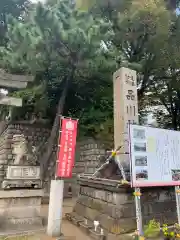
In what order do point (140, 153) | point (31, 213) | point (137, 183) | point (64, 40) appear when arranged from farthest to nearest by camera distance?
1. point (64, 40)
2. point (31, 213)
3. point (140, 153)
4. point (137, 183)

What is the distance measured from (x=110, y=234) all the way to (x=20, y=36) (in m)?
6.31

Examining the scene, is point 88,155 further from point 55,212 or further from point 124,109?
point 55,212

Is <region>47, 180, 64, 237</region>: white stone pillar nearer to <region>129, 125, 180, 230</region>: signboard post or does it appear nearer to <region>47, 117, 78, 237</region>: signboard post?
<region>47, 117, 78, 237</region>: signboard post

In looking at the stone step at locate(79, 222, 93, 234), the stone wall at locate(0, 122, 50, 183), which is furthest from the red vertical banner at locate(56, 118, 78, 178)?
the stone wall at locate(0, 122, 50, 183)

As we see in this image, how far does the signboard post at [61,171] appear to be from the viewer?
397 centimetres

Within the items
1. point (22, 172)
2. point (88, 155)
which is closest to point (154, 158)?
point (22, 172)

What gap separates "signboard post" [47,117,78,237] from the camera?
3.97m

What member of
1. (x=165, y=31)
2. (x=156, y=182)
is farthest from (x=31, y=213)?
(x=165, y=31)

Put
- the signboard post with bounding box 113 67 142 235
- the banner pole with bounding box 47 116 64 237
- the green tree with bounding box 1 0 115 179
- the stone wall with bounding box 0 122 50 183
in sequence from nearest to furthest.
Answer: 1. the banner pole with bounding box 47 116 64 237
2. the signboard post with bounding box 113 67 142 235
3. the green tree with bounding box 1 0 115 179
4. the stone wall with bounding box 0 122 50 183

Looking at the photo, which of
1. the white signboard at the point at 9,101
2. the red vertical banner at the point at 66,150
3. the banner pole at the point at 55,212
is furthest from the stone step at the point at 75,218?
the white signboard at the point at 9,101

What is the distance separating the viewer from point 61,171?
4.29 meters

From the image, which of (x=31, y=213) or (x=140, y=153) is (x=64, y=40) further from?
(x=31, y=213)

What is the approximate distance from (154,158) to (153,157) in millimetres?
33

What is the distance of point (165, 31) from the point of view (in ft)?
28.0
